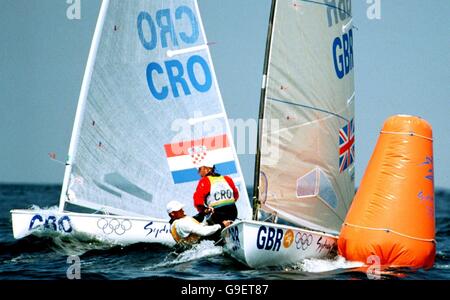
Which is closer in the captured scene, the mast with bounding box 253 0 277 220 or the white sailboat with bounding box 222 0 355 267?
the mast with bounding box 253 0 277 220

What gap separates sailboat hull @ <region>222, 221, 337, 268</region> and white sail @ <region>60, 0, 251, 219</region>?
333 cm

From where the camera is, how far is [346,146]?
1345 centimetres

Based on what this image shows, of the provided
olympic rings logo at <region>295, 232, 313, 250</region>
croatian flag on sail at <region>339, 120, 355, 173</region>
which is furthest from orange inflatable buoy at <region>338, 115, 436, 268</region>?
croatian flag on sail at <region>339, 120, 355, 173</region>

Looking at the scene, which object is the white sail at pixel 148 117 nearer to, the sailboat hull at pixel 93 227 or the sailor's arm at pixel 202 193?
the sailboat hull at pixel 93 227

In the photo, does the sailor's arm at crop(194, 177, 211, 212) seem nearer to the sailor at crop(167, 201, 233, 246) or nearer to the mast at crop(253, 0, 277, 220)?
the sailor at crop(167, 201, 233, 246)

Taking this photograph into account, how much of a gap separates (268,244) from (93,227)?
389 cm

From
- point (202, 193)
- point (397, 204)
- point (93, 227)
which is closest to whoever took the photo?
point (397, 204)

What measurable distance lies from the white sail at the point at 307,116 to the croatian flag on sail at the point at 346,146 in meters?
0.02

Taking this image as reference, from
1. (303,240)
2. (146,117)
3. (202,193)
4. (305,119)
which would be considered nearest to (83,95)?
(146,117)

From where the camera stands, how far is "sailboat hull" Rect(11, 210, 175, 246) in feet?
42.4

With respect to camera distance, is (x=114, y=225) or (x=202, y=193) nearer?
(x=202, y=193)

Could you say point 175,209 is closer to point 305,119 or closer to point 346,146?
point 305,119

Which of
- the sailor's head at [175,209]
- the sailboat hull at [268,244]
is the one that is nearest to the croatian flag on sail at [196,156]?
the sailor's head at [175,209]

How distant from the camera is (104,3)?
13484 millimetres
